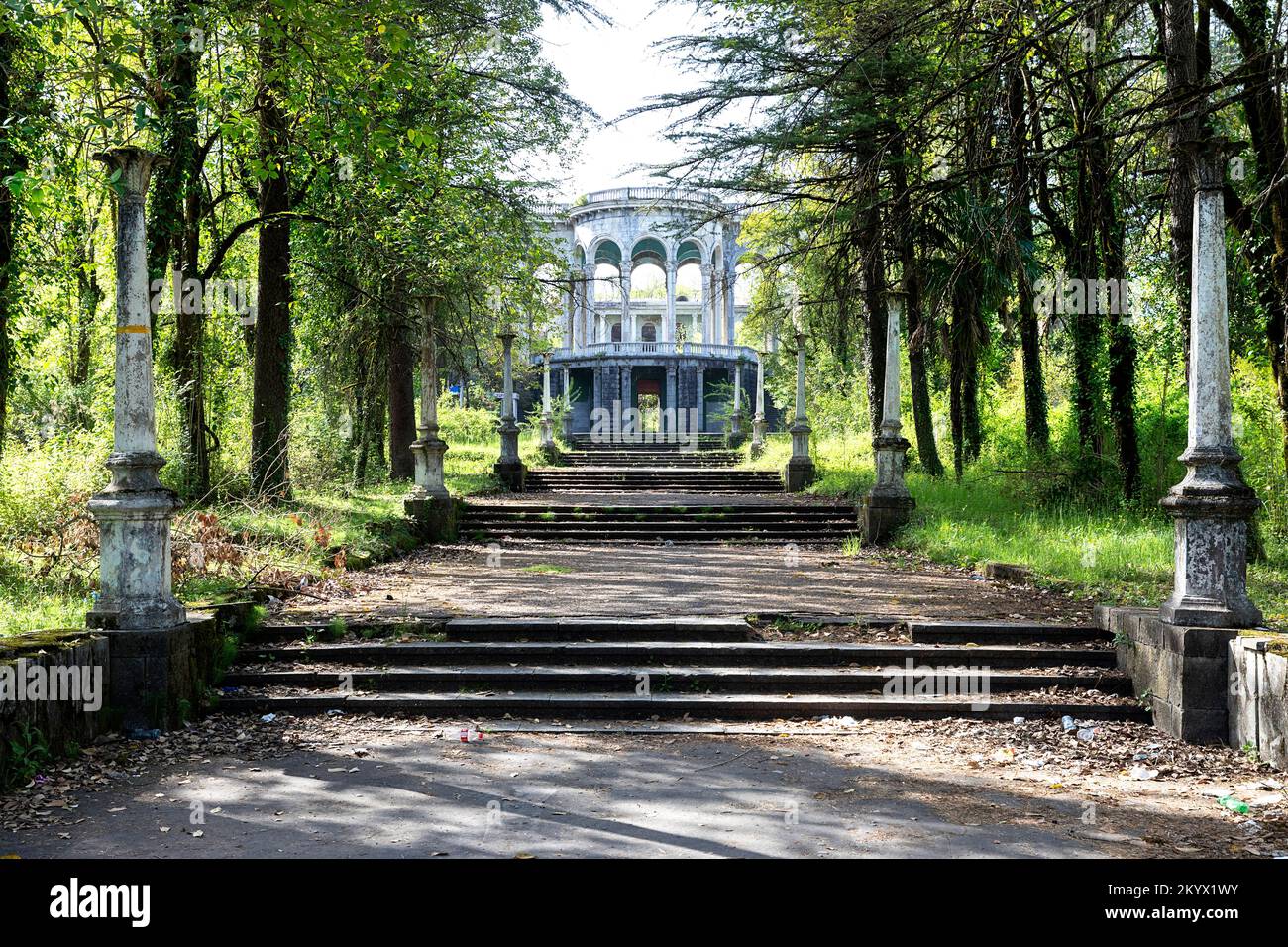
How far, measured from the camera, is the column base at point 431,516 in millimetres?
14414

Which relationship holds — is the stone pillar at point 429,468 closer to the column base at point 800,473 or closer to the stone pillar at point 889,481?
the stone pillar at point 889,481

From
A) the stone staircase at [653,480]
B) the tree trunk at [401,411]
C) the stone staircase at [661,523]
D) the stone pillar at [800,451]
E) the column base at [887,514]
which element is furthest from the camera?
the stone staircase at [653,480]

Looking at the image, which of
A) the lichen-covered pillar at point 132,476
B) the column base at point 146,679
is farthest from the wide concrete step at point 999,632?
the lichen-covered pillar at point 132,476

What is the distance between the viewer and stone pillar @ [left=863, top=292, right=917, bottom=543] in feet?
44.7

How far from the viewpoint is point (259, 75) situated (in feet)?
33.9

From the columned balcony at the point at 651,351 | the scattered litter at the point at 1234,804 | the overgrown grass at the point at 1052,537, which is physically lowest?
the scattered litter at the point at 1234,804

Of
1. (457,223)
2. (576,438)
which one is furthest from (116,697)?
(576,438)

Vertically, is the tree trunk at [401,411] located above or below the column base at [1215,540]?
above

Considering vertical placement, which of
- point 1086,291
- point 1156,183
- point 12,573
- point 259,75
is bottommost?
point 12,573

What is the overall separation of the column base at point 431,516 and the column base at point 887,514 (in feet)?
21.8

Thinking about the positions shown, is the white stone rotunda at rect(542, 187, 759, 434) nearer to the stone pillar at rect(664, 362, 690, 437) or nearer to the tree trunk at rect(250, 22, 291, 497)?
the stone pillar at rect(664, 362, 690, 437)

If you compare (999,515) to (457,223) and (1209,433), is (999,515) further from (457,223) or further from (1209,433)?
(457,223)

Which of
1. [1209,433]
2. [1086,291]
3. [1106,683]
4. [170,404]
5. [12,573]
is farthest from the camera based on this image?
[170,404]
